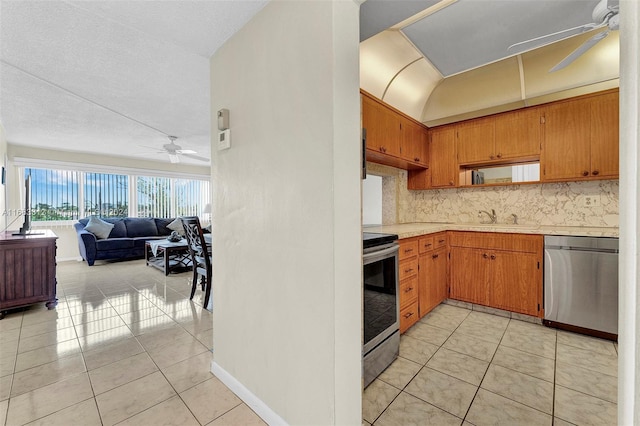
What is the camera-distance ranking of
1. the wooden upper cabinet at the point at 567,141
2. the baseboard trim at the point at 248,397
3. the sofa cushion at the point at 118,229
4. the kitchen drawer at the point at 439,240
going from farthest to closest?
the sofa cushion at the point at 118,229, the kitchen drawer at the point at 439,240, the wooden upper cabinet at the point at 567,141, the baseboard trim at the point at 248,397

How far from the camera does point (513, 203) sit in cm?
321

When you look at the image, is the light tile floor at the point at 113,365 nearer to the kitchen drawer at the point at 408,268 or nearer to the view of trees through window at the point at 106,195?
the kitchen drawer at the point at 408,268

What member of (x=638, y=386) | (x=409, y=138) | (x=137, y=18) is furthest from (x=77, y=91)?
(x=638, y=386)

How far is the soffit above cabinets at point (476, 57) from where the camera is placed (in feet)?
6.80

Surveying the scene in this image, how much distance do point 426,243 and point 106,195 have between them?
7.47m

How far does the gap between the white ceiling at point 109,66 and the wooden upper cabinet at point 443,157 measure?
2.81 meters

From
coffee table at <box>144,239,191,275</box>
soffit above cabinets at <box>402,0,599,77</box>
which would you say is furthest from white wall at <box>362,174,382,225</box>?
coffee table at <box>144,239,191,275</box>

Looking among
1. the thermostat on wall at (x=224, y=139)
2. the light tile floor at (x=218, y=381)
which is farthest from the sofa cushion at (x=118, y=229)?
the thermostat on wall at (x=224, y=139)

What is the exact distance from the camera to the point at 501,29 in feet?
7.45

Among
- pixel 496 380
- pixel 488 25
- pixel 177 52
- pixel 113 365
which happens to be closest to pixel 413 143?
pixel 488 25

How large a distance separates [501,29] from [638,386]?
2718mm

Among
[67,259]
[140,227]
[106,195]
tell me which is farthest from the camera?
[106,195]

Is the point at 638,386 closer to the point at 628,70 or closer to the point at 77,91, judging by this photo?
the point at 628,70

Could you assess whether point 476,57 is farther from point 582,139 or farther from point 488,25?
point 582,139
